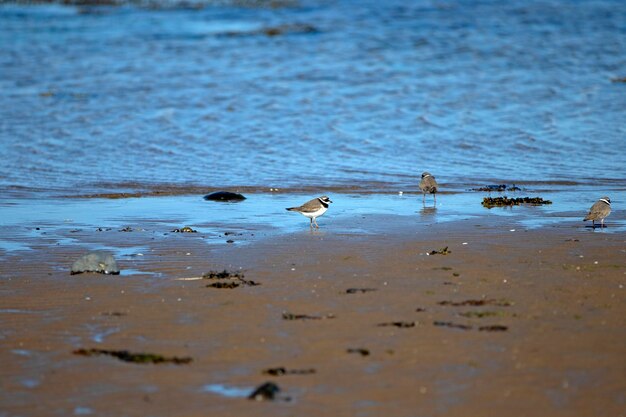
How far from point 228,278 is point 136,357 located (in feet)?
7.78

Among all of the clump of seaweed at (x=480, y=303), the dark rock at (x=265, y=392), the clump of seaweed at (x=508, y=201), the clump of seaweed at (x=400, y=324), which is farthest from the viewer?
the clump of seaweed at (x=508, y=201)

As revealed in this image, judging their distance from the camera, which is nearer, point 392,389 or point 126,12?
point 392,389

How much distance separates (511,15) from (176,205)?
24289 mm

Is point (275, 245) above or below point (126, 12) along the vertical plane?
below

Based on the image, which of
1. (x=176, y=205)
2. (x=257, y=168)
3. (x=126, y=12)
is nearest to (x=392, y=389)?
(x=176, y=205)

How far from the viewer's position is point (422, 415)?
5.88 meters

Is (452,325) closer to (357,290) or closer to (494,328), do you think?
(494,328)

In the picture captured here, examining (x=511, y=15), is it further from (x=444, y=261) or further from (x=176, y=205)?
(x=444, y=261)

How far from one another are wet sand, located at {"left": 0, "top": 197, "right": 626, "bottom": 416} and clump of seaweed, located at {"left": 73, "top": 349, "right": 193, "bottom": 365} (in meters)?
0.09

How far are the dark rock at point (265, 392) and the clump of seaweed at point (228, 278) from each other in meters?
2.72

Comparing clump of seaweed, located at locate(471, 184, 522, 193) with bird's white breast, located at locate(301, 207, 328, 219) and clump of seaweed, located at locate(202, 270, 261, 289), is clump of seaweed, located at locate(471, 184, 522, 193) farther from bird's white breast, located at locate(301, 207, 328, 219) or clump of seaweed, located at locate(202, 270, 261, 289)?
clump of seaweed, located at locate(202, 270, 261, 289)

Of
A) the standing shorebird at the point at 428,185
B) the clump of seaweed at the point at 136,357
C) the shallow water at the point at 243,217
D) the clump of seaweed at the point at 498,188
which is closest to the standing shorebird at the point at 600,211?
the shallow water at the point at 243,217

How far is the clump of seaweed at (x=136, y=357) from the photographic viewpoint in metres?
6.84

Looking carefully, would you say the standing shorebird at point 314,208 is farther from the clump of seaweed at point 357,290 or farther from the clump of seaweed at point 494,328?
the clump of seaweed at point 494,328
